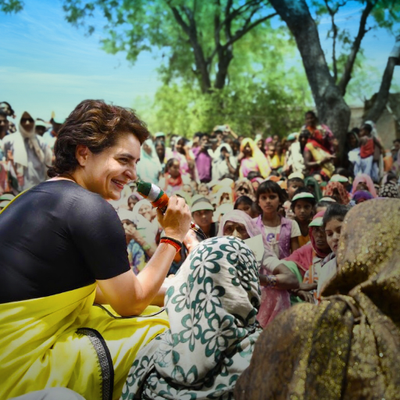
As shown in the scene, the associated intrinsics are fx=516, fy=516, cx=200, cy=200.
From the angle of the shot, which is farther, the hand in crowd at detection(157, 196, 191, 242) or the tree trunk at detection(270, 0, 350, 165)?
the tree trunk at detection(270, 0, 350, 165)

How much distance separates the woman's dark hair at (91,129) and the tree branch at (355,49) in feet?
7.61

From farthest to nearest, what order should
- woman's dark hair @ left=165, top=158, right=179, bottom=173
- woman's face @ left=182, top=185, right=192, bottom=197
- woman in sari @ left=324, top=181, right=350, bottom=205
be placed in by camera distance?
1. woman's dark hair @ left=165, top=158, right=179, bottom=173
2. woman's face @ left=182, top=185, right=192, bottom=197
3. woman in sari @ left=324, top=181, right=350, bottom=205

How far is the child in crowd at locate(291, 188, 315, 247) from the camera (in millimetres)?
2630

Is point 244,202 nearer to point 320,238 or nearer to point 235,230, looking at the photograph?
point 235,230

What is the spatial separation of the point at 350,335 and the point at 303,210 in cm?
206

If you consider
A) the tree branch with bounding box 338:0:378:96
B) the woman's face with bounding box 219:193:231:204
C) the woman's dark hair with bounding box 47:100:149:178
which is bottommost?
the woman's face with bounding box 219:193:231:204

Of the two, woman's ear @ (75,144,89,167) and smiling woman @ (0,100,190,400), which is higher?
woman's ear @ (75,144,89,167)

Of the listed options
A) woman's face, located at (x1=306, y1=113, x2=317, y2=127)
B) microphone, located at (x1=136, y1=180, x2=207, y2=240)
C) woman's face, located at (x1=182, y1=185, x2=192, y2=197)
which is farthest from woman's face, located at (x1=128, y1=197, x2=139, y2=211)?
microphone, located at (x1=136, y1=180, x2=207, y2=240)

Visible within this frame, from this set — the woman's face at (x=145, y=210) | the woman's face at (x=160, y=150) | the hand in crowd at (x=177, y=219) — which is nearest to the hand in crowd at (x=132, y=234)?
the woman's face at (x=145, y=210)

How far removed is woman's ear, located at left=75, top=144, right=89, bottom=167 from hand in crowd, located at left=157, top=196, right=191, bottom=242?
0.26 m

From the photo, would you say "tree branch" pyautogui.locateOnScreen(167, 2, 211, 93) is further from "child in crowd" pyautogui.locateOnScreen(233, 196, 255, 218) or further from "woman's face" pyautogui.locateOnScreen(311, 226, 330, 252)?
"woman's face" pyautogui.locateOnScreen(311, 226, 330, 252)

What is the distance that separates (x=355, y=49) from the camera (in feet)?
11.1

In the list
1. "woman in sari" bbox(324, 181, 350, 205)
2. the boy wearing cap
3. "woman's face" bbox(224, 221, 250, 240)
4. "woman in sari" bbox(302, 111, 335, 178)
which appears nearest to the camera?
"woman's face" bbox(224, 221, 250, 240)

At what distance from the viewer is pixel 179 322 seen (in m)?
1.09
